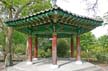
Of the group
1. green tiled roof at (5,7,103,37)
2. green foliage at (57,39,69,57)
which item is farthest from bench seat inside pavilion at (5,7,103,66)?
green foliage at (57,39,69,57)

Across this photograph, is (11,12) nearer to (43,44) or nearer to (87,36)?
(43,44)

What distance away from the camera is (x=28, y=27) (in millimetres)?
13664

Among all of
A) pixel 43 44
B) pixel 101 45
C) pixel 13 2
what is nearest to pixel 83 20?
pixel 13 2

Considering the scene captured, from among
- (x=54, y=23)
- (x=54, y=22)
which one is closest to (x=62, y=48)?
(x=54, y=23)

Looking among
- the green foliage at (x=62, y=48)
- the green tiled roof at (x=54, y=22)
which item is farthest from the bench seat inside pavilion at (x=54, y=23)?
the green foliage at (x=62, y=48)

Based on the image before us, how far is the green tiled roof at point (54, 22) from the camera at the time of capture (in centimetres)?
1079

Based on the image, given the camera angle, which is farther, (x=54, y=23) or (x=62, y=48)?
(x=62, y=48)

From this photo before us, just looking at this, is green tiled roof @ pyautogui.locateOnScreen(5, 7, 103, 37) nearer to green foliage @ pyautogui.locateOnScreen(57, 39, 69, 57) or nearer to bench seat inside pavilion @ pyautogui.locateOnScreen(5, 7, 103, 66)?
bench seat inside pavilion @ pyautogui.locateOnScreen(5, 7, 103, 66)

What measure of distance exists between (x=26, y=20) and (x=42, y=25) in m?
1.04

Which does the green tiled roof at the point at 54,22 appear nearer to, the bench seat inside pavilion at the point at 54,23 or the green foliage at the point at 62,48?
the bench seat inside pavilion at the point at 54,23

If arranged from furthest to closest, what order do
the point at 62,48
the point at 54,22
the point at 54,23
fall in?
1. the point at 62,48
2. the point at 54,23
3. the point at 54,22

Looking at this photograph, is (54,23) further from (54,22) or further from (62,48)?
(62,48)

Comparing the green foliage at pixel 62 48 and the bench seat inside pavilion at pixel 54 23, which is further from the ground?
the bench seat inside pavilion at pixel 54 23

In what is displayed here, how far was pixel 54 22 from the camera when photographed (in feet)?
37.9
